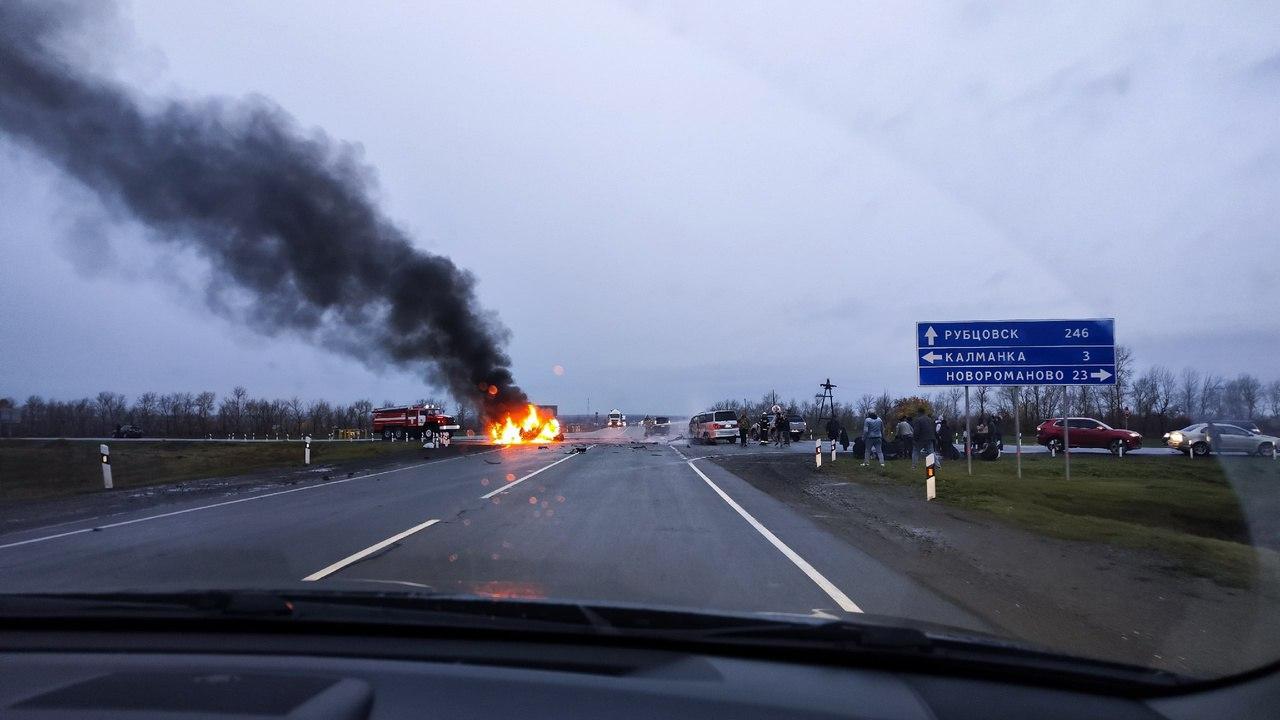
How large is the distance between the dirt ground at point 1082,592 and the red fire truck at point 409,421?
4725cm

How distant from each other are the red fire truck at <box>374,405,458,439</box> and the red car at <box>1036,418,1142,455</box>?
36.7 metres

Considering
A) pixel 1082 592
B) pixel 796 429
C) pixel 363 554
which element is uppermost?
pixel 796 429

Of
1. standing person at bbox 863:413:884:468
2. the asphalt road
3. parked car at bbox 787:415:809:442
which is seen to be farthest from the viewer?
parked car at bbox 787:415:809:442

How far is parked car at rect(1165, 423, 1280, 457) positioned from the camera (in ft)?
68.4

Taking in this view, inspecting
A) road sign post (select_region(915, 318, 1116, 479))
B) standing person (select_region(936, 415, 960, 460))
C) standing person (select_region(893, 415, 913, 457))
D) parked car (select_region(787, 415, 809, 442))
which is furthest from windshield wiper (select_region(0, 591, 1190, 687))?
parked car (select_region(787, 415, 809, 442))

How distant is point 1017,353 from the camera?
20469 millimetres

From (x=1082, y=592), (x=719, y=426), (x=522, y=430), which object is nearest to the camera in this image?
(x=1082, y=592)

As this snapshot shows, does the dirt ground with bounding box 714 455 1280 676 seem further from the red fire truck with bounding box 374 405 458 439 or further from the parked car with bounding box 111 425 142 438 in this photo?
the parked car with bounding box 111 425 142 438

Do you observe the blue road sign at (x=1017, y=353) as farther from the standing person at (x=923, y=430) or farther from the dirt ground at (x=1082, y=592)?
the dirt ground at (x=1082, y=592)

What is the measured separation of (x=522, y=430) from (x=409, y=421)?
56.9ft

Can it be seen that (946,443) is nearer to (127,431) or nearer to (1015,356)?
(1015,356)

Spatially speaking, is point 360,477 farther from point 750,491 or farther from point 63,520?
point 750,491

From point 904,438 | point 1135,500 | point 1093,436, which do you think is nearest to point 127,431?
point 904,438

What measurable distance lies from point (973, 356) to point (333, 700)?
66.9 feet
